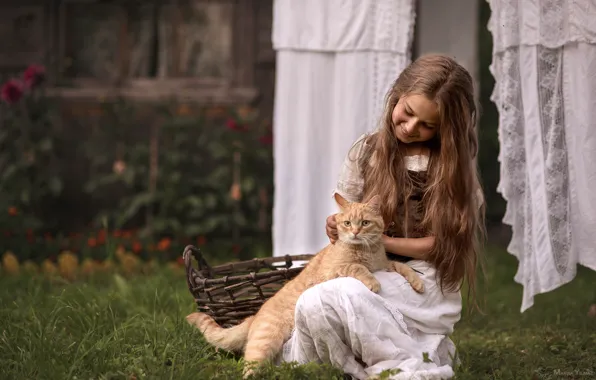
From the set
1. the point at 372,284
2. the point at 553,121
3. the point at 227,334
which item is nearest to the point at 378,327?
the point at 372,284

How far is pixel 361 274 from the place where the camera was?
2.96 m

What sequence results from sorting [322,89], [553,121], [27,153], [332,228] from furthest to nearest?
1. [27,153]
2. [322,89]
3. [553,121]
4. [332,228]

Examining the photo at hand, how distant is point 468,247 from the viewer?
10.2ft

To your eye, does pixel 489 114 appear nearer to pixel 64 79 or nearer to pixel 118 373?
pixel 64 79

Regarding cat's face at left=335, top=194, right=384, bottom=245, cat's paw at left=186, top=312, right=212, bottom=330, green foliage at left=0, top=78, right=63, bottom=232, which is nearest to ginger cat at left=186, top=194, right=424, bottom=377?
cat's face at left=335, top=194, right=384, bottom=245

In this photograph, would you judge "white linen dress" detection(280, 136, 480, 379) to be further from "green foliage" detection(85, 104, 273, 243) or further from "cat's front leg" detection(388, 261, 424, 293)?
"green foliage" detection(85, 104, 273, 243)

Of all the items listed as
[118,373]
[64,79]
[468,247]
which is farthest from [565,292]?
[64,79]

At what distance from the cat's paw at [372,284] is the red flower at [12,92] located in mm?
4583

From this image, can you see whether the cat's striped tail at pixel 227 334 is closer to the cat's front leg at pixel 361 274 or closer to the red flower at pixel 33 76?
the cat's front leg at pixel 361 274

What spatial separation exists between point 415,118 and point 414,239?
0.49m

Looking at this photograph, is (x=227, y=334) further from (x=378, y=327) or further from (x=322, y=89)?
(x=322, y=89)

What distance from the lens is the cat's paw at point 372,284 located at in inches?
115

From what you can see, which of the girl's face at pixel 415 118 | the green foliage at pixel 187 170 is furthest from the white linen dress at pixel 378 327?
the green foliage at pixel 187 170

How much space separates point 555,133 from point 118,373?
2324 millimetres
